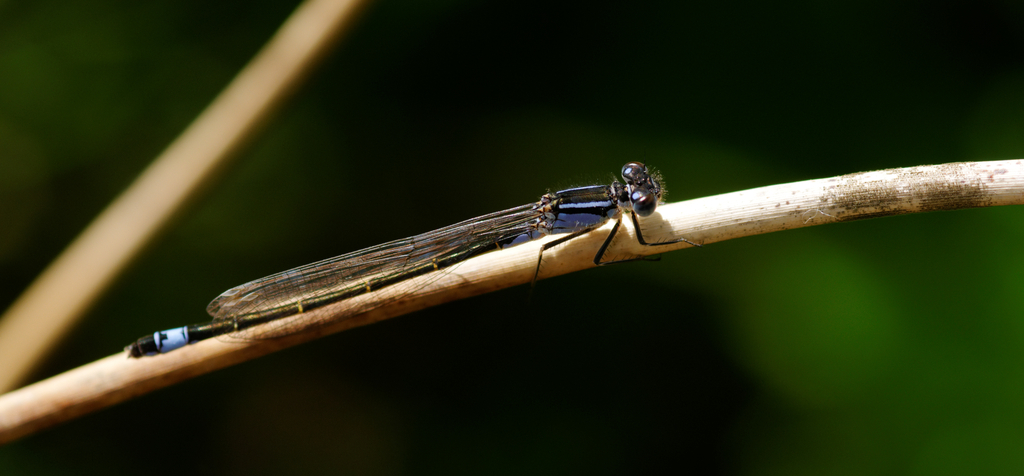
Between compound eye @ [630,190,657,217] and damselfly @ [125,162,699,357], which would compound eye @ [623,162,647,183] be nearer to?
damselfly @ [125,162,699,357]

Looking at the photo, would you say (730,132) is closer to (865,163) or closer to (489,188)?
(865,163)

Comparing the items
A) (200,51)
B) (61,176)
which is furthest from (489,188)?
(61,176)

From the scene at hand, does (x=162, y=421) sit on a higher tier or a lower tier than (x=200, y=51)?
lower

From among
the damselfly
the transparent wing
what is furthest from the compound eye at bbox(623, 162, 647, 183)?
the transparent wing

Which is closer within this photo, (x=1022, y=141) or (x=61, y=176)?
(x=1022, y=141)

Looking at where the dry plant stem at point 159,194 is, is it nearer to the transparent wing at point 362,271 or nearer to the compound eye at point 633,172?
the transparent wing at point 362,271

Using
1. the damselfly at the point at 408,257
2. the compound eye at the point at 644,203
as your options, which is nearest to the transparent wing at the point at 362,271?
the damselfly at the point at 408,257
